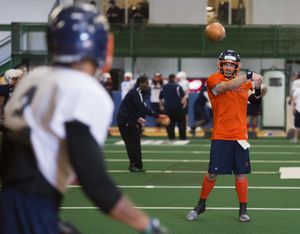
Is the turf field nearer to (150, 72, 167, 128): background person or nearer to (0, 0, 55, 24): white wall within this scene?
(150, 72, 167, 128): background person

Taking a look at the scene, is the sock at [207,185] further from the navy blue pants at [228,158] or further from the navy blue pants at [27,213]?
the navy blue pants at [27,213]

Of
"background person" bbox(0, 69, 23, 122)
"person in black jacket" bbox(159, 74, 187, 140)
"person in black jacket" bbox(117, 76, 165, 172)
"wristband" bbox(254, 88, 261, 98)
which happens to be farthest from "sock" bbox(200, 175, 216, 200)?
"person in black jacket" bbox(159, 74, 187, 140)

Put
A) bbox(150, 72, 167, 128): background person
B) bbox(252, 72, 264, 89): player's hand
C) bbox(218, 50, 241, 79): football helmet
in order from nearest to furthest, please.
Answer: bbox(252, 72, 264, 89): player's hand → bbox(218, 50, 241, 79): football helmet → bbox(150, 72, 167, 128): background person

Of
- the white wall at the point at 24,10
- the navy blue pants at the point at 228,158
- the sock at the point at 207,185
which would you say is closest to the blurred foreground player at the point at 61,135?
the navy blue pants at the point at 228,158

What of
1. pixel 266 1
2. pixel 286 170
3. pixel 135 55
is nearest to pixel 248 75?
pixel 286 170

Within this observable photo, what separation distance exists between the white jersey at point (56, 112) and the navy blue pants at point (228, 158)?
16.1ft

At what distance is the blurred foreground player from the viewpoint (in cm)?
280

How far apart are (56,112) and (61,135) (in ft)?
0.31

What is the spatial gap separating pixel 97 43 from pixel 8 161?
0.66m

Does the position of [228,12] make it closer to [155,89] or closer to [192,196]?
[155,89]

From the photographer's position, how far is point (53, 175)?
299 cm

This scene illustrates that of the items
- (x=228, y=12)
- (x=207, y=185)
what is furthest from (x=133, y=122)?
(x=228, y=12)

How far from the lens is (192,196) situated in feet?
32.4

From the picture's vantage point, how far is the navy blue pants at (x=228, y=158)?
Answer: 7809 millimetres
